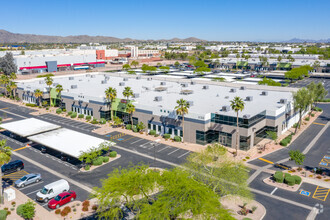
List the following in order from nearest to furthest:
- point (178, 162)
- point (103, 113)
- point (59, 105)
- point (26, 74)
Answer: point (178, 162) → point (103, 113) → point (59, 105) → point (26, 74)

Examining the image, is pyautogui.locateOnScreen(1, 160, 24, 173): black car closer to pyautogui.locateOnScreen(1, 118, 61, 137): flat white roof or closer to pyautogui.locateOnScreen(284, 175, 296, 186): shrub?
pyautogui.locateOnScreen(1, 118, 61, 137): flat white roof

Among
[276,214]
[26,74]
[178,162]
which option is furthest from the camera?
[26,74]

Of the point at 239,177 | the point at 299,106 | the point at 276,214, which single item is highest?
the point at 299,106

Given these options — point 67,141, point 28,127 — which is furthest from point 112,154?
point 28,127

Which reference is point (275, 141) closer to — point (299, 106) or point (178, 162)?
point (299, 106)

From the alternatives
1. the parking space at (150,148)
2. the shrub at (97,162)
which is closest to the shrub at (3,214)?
the shrub at (97,162)

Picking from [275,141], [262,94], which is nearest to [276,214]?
[275,141]

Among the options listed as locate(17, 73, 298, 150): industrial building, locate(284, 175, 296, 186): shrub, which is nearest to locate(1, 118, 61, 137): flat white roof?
locate(17, 73, 298, 150): industrial building
